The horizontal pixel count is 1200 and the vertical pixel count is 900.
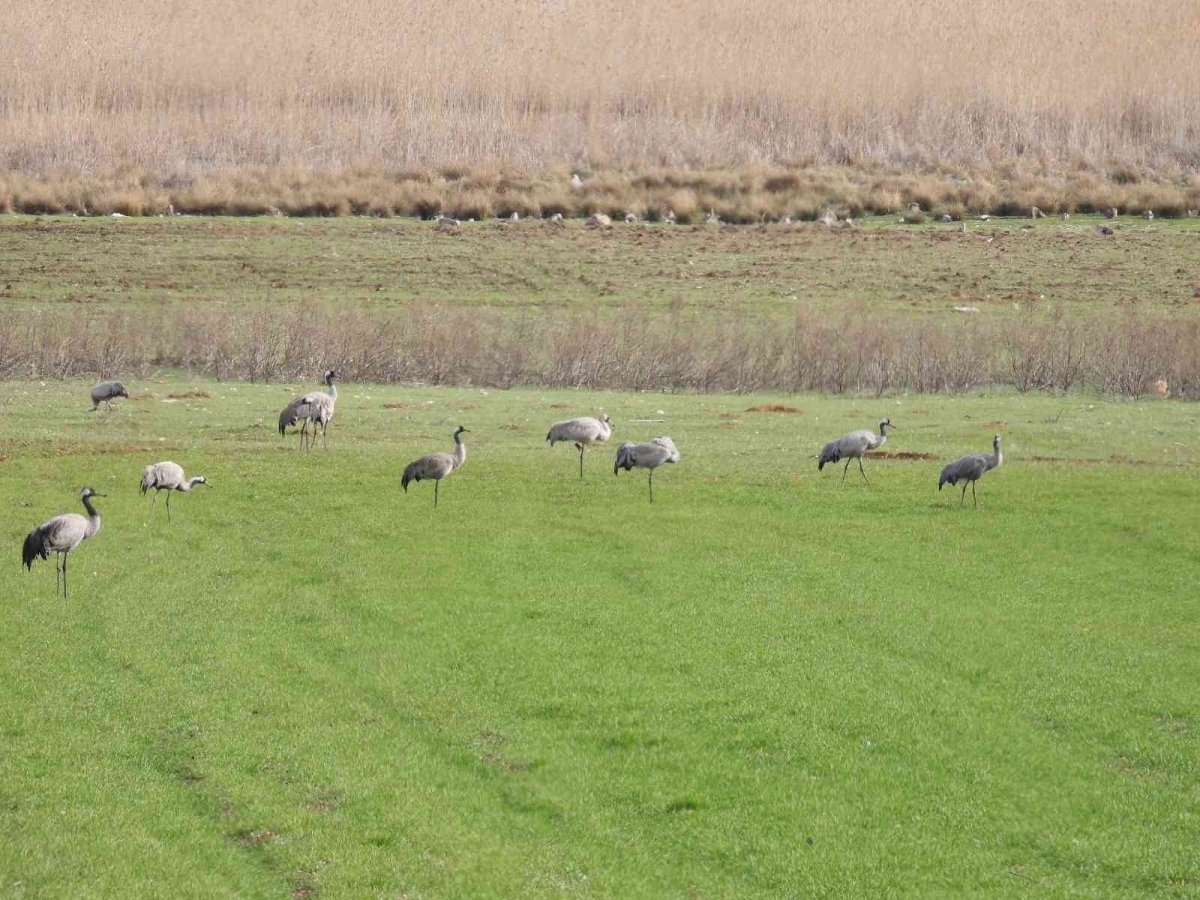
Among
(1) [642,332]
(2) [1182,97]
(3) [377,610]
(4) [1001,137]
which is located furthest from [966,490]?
(2) [1182,97]

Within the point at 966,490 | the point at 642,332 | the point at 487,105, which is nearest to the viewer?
the point at 966,490

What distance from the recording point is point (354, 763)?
12953 mm

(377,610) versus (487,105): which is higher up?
(487,105)

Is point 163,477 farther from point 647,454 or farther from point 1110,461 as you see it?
point 1110,461

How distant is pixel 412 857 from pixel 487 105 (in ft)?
249

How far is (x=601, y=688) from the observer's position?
1506 centimetres

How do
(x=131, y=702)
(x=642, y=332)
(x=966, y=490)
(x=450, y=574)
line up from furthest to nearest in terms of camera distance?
(x=642, y=332)
(x=966, y=490)
(x=450, y=574)
(x=131, y=702)

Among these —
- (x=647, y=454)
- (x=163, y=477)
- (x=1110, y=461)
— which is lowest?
(x=1110, y=461)

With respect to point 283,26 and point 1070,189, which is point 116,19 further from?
point 1070,189

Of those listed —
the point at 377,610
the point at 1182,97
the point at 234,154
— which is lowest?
the point at 377,610

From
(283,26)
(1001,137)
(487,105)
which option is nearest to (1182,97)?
(1001,137)

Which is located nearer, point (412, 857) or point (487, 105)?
point (412, 857)

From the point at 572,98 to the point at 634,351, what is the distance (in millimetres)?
42013

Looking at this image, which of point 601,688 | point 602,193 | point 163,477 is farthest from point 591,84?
point 601,688
